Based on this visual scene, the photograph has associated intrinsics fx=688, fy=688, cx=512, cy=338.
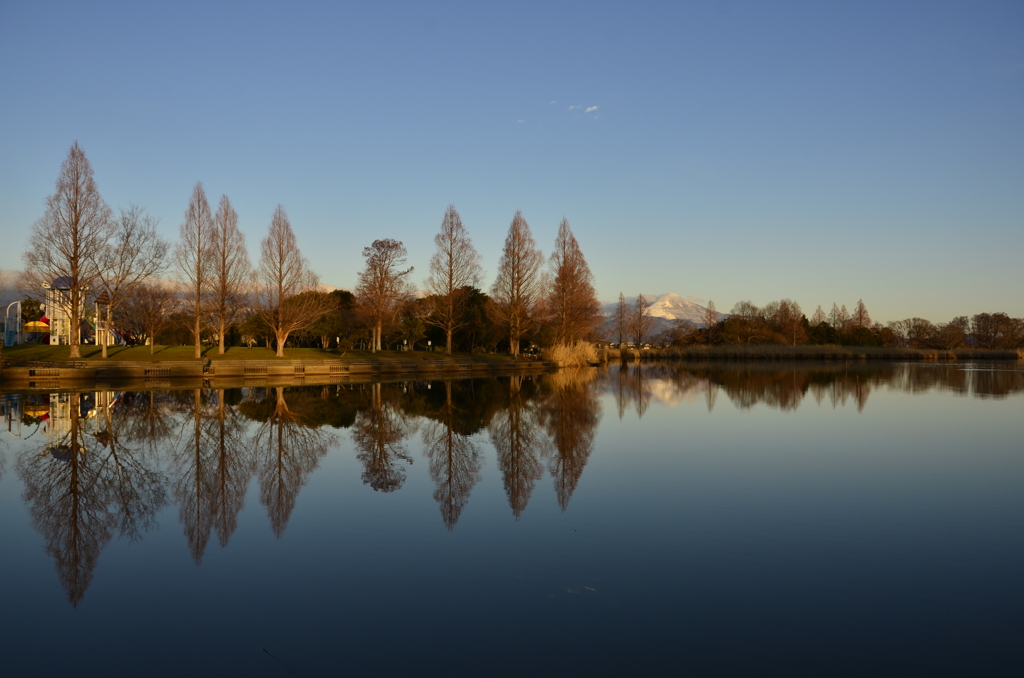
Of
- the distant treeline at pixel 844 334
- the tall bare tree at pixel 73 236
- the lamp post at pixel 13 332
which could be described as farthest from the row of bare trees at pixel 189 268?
the distant treeline at pixel 844 334

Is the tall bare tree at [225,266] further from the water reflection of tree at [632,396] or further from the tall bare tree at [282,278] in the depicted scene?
the water reflection of tree at [632,396]

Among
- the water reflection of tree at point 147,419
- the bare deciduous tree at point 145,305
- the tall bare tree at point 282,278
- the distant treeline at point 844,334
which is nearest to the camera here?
the water reflection of tree at point 147,419

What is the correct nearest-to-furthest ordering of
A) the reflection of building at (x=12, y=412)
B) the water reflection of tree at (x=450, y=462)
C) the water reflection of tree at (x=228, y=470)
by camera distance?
the water reflection of tree at (x=228, y=470)
the water reflection of tree at (x=450, y=462)
the reflection of building at (x=12, y=412)

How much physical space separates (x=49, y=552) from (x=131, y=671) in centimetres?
283

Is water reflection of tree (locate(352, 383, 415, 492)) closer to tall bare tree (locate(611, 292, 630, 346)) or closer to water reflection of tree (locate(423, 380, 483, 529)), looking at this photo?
water reflection of tree (locate(423, 380, 483, 529))

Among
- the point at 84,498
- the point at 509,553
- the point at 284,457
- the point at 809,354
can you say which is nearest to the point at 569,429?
the point at 284,457

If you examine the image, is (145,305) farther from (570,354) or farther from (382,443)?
(382,443)

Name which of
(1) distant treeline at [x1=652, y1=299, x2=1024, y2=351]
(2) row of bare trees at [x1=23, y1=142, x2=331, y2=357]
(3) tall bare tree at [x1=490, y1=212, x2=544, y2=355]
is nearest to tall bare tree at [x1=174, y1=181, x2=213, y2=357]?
(2) row of bare trees at [x1=23, y1=142, x2=331, y2=357]

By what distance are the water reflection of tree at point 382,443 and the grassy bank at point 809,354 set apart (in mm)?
42209

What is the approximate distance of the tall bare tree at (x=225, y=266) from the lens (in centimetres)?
3497

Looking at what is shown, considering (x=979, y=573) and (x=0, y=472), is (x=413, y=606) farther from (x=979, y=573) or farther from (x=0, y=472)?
(x=0, y=472)

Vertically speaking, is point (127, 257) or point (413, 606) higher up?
point (127, 257)

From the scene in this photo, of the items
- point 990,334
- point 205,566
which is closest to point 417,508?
point 205,566

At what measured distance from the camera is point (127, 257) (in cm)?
3212
